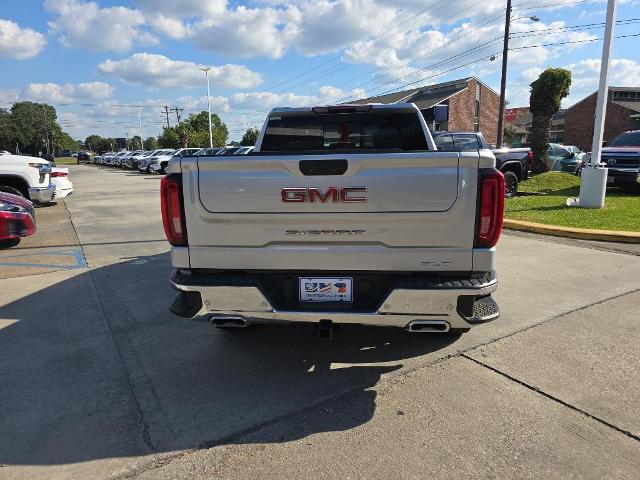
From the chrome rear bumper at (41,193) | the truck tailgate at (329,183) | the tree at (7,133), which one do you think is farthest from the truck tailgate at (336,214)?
the tree at (7,133)

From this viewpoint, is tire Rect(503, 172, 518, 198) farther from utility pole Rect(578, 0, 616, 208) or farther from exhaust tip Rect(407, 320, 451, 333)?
exhaust tip Rect(407, 320, 451, 333)

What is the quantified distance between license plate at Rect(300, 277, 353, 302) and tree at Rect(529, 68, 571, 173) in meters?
16.2

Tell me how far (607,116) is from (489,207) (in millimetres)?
61305

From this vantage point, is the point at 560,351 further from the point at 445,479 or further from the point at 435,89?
the point at 435,89

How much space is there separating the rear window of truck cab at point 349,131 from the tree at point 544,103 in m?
14.0

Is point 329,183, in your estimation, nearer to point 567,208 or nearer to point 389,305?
point 389,305

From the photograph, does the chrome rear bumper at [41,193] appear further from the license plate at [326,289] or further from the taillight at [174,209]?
the license plate at [326,289]

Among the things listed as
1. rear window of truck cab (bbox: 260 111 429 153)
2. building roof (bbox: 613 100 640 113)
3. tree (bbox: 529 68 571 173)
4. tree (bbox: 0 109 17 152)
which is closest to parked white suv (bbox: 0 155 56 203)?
rear window of truck cab (bbox: 260 111 429 153)

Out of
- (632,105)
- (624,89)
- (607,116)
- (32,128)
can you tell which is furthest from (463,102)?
(32,128)

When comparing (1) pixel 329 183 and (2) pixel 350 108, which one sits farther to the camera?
(2) pixel 350 108

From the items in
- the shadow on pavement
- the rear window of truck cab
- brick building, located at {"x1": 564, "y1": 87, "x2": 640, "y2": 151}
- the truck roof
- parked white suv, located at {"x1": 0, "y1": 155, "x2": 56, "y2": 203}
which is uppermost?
brick building, located at {"x1": 564, "y1": 87, "x2": 640, "y2": 151}

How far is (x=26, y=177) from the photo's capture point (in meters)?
11.3

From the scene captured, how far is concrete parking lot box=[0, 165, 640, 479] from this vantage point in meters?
2.53

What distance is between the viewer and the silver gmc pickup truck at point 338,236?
2859mm
